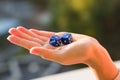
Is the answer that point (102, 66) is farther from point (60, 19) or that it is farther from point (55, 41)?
point (60, 19)

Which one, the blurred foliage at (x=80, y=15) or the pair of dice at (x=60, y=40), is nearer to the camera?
the pair of dice at (x=60, y=40)

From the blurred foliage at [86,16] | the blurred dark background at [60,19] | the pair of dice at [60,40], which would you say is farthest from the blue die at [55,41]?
the blurred foliage at [86,16]

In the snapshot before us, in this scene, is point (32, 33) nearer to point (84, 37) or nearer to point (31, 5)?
point (84, 37)

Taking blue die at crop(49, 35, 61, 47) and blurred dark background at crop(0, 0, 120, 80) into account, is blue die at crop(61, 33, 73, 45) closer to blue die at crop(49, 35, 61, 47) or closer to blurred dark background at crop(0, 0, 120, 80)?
blue die at crop(49, 35, 61, 47)

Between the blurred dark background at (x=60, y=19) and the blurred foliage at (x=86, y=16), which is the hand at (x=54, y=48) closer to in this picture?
the blurred dark background at (x=60, y=19)

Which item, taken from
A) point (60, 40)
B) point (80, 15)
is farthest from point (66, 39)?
point (80, 15)

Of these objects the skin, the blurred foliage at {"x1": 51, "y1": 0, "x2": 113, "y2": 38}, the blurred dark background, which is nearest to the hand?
the skin
